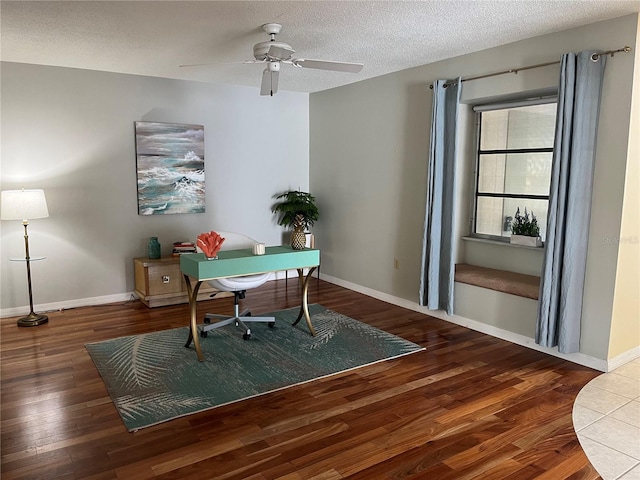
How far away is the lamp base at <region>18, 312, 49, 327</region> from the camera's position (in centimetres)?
446

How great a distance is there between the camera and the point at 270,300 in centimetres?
545

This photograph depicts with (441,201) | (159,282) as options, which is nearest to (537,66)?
(441,201)

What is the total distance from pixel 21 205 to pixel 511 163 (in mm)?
4526

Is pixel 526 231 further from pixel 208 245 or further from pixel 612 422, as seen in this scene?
pixel 208 245

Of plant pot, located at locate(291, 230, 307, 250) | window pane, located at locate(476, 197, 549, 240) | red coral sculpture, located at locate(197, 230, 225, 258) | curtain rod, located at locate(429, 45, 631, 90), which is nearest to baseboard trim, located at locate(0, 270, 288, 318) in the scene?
red coral sculpture, located at locate(197, 230, 225, 258)

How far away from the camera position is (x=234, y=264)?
3.67m

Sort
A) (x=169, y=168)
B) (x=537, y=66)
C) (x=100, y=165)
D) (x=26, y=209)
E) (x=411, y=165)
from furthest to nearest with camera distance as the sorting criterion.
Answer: (x=169, y=168)
(x=100, y=165)
(x=411, y=165)
(x=26, y=209)
(x=537, y=66)

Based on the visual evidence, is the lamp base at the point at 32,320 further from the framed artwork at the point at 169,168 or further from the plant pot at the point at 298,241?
the plant pot at the point at 298,241

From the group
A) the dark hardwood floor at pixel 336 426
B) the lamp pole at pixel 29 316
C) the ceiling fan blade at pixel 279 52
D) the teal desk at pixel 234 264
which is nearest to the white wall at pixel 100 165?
the lamp pole at pixel 29 316

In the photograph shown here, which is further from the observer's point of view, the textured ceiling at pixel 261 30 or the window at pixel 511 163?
the window at pixel 511 163

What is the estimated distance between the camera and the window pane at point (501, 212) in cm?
435

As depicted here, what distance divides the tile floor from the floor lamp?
453 centimetres

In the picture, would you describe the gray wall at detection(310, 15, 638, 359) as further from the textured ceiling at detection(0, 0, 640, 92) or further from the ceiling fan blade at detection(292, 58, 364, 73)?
the ceiling fan blade at detection(292, 58, 364, 73)

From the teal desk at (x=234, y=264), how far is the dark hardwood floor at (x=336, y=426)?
90 cm
